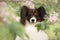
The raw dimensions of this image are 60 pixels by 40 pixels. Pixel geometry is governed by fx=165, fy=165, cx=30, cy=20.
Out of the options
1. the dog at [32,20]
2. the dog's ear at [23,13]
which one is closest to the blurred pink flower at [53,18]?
the dog at [32,20]

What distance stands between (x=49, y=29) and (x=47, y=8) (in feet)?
0.46

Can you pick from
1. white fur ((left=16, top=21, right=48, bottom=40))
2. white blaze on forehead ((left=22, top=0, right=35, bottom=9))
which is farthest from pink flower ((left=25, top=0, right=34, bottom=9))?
white fur ((left=16, top=21, right=48, bottom=40))

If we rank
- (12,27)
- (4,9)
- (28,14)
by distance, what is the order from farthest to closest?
1. (28,14)
2. (4,9)
3. (12,27)

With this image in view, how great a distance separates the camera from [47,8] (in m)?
1.09

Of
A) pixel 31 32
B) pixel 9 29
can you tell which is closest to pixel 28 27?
pixel 31 32

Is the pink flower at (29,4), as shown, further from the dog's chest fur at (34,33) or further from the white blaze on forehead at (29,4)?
the dog's chest fur at (34,33)

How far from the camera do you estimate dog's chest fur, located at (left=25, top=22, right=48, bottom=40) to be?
1.03 meters

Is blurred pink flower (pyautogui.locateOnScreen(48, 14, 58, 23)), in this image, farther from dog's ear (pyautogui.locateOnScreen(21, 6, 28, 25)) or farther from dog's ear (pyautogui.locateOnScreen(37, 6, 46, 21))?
dog's ear (pyautogui.locateOnScreen(21, 6, 28, 25))

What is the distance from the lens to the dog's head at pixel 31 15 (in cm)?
102

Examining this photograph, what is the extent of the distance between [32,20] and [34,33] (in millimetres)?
86

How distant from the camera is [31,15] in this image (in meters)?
1.02

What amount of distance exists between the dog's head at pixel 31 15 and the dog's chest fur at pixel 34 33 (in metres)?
0.03

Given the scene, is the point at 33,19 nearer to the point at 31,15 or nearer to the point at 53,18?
the point at 31,15

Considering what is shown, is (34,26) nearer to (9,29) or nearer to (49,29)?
(49,29)
